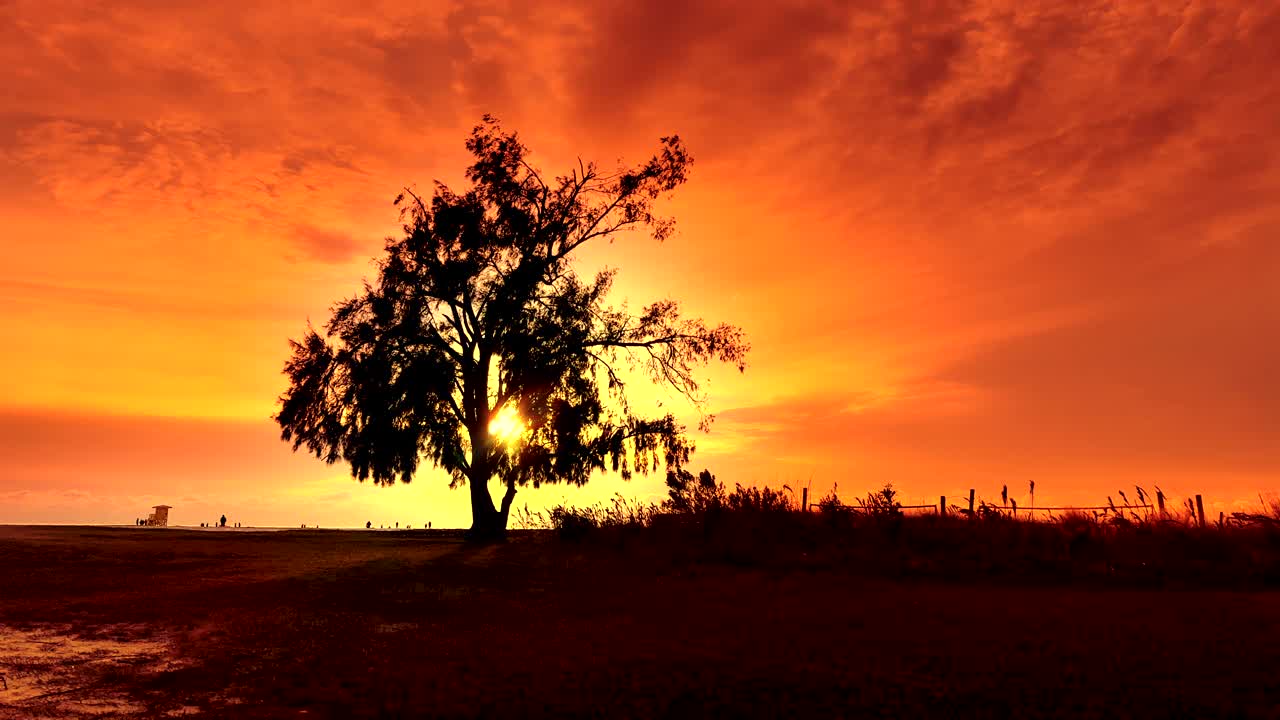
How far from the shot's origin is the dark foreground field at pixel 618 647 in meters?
4.23

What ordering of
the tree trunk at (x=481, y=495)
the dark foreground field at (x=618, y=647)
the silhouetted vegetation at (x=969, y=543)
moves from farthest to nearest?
the tree trunk at (x=481, y=495) < the silhouetted vegetation at (x=969, y=543) < the dark foreground field at (x=618, y=647)

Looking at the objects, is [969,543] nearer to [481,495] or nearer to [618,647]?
[618,647]

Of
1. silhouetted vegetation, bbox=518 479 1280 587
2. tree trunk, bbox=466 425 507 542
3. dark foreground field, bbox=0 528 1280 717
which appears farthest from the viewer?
tree trunk, bbox=466 425 507 542

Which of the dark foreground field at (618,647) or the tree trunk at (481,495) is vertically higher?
the tree trunk at (481,495)

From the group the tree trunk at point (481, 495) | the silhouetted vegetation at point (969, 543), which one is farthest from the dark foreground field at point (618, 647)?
the tree trunk at point (481, 495)

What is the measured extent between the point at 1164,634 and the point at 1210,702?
222 cm

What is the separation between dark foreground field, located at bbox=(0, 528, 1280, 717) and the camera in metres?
4.23

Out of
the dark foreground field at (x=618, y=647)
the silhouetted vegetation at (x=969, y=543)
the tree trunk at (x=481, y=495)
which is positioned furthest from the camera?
the tree trunk at (x=481, y=495)

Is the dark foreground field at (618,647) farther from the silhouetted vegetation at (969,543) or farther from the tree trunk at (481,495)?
the tree trunk at (481,495)

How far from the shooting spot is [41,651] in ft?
17.8

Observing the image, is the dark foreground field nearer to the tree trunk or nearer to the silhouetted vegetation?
the silhouetted vegetation

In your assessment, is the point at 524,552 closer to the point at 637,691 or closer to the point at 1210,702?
the point at 637,691

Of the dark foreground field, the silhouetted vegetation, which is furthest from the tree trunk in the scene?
the dark foreground field

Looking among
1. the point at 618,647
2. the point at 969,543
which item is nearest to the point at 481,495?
the point at 969,543
